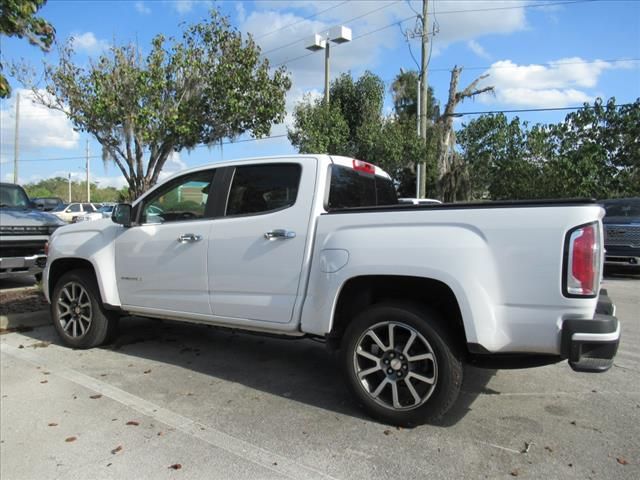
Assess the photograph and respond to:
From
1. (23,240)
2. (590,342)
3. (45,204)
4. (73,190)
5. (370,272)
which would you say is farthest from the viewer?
(73,190)

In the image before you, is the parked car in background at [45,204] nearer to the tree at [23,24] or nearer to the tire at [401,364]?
the tree at [23,24]

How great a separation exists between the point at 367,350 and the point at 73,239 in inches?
143

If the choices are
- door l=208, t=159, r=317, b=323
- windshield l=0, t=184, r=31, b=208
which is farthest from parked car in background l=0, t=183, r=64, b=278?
door l=208, t=159, r=317, b=323

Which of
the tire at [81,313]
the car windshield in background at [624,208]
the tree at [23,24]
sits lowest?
the tire at [81,313]

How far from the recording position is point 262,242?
436cm

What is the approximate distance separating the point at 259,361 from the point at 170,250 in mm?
1395

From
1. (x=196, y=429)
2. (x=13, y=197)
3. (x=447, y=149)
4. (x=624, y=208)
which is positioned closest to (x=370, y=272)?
(x=196, y=429)

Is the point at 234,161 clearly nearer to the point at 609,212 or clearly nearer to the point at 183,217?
the point at 183,217

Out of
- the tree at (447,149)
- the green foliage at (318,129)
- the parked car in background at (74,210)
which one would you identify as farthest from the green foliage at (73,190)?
the green foliage at (318,129)

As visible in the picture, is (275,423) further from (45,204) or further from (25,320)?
(45,204)

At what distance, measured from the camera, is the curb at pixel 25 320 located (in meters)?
6.67

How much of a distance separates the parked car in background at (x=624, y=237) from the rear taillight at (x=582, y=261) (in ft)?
30.3

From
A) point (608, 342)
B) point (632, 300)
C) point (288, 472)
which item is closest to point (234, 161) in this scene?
point (288, 472)

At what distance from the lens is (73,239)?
19.0 feet
